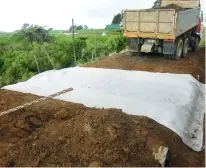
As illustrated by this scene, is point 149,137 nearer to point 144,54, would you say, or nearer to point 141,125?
point 141,125

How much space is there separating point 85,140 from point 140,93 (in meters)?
3.19

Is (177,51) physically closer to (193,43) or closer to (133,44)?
(133,44)

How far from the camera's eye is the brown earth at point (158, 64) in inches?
427

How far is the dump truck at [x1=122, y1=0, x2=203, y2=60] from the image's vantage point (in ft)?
36.8

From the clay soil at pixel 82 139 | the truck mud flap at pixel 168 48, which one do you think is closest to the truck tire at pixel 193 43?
the truck mud flap at pixel 168 48

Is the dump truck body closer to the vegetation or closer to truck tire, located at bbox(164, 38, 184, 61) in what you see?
truck tire, located at bbox(164, 38, 184, 61)

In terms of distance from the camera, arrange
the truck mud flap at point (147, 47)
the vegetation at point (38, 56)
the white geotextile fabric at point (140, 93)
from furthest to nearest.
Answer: the vegetation at point (38, 56) → the truck mud flap at point (147, 47) → the white geotextile fabric at point (140, 93)

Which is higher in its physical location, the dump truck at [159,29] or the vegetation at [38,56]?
the dump truck at [159,29]

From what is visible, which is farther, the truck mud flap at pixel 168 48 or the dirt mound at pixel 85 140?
the truck mud flap at pixel 168 48

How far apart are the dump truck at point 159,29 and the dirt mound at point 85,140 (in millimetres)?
6299

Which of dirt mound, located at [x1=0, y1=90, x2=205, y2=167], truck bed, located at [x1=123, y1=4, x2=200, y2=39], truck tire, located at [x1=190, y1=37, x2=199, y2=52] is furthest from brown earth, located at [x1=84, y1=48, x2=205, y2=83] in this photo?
dirt mound, located at [x1=0, y1=90, x2=205, y2=167]

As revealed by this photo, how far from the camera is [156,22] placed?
11492 mm

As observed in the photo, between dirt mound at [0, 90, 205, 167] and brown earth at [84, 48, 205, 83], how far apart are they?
17.1 ft

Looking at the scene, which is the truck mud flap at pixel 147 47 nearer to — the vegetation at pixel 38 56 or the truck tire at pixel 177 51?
the truck tire at pixel 177 51
